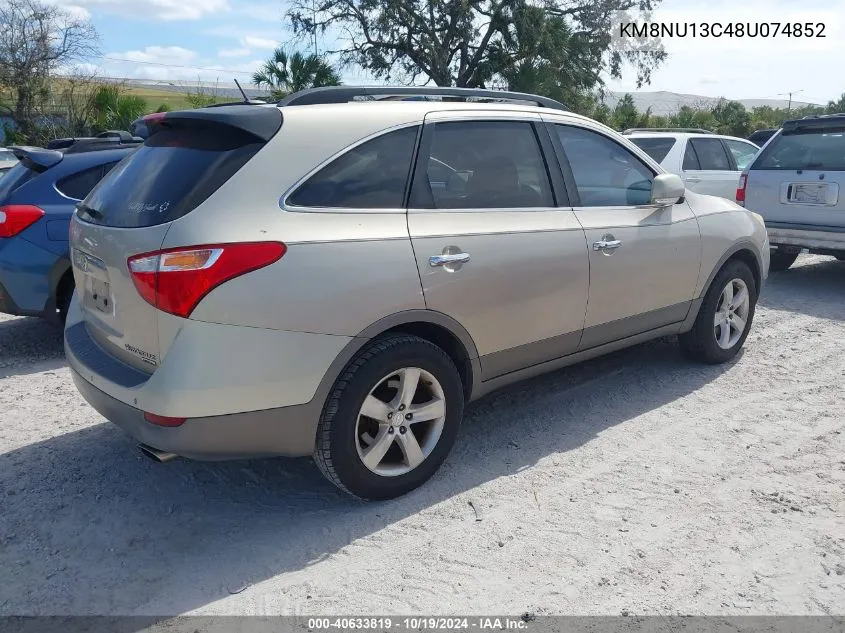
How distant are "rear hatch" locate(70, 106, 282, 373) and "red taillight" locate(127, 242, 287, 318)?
0.05 metres

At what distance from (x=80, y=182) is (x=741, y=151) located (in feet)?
29.2

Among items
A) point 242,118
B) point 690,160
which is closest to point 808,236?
point 690,160

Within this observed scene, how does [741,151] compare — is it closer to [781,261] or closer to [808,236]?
[781,261]

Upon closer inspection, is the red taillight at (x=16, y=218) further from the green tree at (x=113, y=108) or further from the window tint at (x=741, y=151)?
the green tree at (x=113, y=108)

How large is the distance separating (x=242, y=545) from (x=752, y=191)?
707cm

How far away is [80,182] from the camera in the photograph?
5758 millimetres

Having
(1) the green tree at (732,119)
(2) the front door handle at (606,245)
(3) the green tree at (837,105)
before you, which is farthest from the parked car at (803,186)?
(3) the green tree at (837,105)

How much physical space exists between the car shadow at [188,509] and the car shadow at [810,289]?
10.7 ft

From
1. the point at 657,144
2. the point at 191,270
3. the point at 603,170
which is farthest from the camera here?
the point at 657,144

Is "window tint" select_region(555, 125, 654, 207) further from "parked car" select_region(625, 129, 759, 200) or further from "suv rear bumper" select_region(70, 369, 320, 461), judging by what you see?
"parked car" select_region(625, 129, 759, 200)

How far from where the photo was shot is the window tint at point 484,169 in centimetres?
355

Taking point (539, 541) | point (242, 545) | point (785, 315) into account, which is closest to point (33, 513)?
point (242, 545)

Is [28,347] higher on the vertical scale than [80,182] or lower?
lower

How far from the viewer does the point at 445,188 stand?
11.7ft
